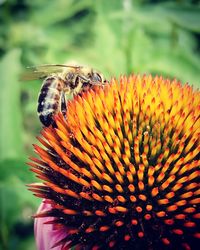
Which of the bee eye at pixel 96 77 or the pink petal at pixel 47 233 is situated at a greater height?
the bee eye at pixel 96 77

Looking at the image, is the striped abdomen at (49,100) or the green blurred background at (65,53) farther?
the green blurred background at (65,53)

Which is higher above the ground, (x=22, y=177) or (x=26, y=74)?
(x=26, y=74)

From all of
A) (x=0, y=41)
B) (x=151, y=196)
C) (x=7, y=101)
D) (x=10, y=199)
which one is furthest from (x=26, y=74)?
(x=0, y=41)

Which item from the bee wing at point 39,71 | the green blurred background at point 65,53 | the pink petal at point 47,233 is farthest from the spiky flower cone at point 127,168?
the green blurred background at point 65,53

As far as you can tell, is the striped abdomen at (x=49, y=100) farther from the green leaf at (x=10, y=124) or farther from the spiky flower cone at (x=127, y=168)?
the green leaf at (x=10, y=124)

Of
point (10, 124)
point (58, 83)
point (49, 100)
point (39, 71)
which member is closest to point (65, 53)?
point (10, 124)

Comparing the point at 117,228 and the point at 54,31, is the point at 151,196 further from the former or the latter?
the point at 54,31
